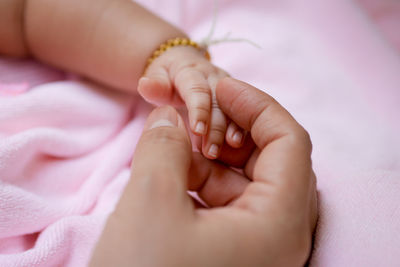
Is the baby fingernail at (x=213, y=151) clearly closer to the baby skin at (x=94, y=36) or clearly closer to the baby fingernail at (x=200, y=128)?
the baby fingernail at (x=200, y=128)

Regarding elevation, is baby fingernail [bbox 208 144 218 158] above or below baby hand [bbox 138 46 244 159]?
below

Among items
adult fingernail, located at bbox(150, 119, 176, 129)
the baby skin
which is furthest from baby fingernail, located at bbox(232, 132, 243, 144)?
the baby skin

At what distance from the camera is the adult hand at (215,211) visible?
379 mm

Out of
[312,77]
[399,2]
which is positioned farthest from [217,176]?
[399,2]

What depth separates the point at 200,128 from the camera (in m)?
0.56

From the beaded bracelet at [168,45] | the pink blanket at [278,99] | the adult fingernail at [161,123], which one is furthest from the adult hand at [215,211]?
the beaded bracelet at [168,45]

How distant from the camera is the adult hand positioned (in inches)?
14.9

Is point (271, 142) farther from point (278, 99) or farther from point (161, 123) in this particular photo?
point (278, 99)

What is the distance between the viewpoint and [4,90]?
831 mm

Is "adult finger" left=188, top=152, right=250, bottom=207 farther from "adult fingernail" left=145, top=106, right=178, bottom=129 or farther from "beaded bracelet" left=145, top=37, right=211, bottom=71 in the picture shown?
"beaded bracelet" left=145, top=37, right=211, bottom=71

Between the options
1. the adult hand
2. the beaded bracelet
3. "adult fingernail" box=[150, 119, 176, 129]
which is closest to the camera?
the adult hand

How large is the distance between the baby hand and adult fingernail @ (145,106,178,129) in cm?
3

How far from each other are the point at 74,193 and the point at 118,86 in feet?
0.86

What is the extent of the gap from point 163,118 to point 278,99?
39 centimetres
